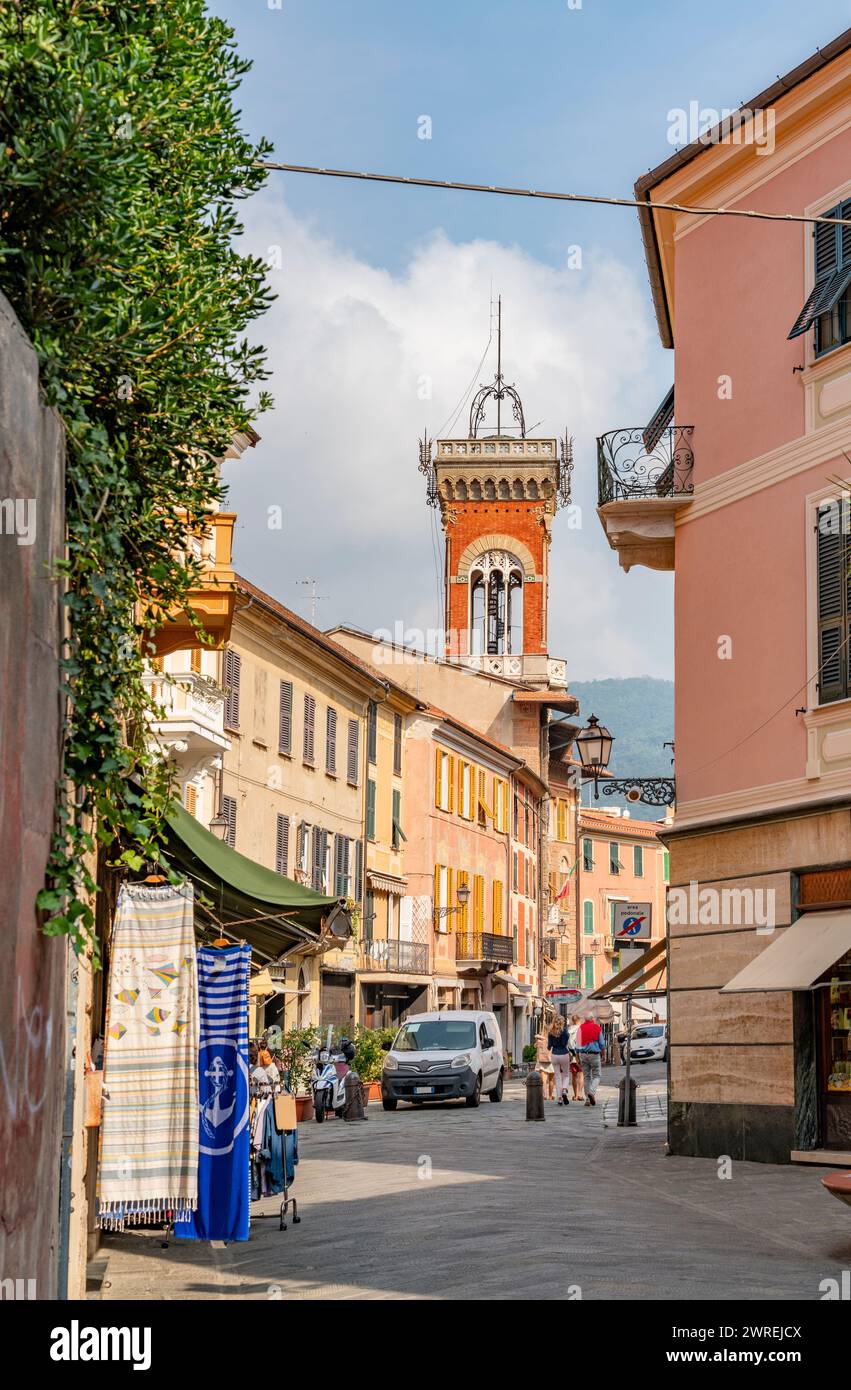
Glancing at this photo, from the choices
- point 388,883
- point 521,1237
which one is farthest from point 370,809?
point 521,1237

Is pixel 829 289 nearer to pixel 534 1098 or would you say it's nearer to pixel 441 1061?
pixel 534 1098

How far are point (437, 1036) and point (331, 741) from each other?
36.9 ft

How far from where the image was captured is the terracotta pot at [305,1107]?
98.5ft

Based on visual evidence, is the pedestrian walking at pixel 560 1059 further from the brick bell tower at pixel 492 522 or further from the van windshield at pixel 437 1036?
the brick bell tower at pixel 492 522

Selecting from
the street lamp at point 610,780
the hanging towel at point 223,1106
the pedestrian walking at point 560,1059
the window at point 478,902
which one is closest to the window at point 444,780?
the window at point 478,902

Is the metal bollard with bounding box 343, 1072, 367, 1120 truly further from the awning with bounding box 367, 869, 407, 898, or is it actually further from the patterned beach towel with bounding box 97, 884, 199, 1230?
the patterned beach towel with bounding box 97, 884, 199, 1230

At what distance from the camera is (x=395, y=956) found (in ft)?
156

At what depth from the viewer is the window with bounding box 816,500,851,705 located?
1714 centimetres

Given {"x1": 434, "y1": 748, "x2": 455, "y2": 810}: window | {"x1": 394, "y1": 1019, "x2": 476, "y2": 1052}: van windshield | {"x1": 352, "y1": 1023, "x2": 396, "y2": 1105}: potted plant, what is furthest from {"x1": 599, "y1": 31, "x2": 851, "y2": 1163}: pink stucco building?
{"x1": 434, "y1": 748, "x2": 455, "y2": 810}: window

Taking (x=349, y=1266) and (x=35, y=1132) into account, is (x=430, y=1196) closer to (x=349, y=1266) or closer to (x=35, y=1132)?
(x=349, y=1266)

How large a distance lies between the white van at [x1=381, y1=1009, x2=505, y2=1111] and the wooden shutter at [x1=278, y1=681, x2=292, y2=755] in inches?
304

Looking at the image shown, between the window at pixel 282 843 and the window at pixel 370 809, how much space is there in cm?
767

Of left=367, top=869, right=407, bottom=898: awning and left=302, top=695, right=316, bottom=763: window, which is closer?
left=302, top=695, right=316, bottom=763: window
